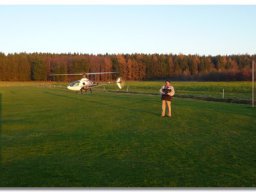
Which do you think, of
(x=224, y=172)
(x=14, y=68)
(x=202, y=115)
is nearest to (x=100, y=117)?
(x=202, y=115)

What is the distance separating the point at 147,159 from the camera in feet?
37.9

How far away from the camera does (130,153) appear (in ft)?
40.9

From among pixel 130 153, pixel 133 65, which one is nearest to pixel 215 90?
pixel 130 153

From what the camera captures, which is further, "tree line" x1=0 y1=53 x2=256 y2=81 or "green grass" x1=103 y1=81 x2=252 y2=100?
"tree line" x1=0 y1=53 x2=256 y2=81

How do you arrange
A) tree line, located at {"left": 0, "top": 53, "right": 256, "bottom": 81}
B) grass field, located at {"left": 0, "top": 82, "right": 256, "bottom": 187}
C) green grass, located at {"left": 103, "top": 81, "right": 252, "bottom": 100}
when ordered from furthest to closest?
tree line, located at {"left": 0, "top": 53, "right": 256, "bottom": 81} < green grass, located at {"left": 103, "top": 81, "right": 252, "bottom": 100} < grass field, located at {"left": 0, "top": 82, "right": 256, "bottom": 187}

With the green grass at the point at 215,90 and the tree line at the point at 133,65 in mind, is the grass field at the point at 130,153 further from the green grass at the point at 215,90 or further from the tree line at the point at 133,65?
the tree line at the point at 133,65

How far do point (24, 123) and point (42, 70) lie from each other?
116 m

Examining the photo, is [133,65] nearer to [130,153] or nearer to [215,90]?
[215,90]

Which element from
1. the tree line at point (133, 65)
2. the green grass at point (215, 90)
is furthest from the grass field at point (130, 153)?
the tree line at point (133, 65)

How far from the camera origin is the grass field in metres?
9.34

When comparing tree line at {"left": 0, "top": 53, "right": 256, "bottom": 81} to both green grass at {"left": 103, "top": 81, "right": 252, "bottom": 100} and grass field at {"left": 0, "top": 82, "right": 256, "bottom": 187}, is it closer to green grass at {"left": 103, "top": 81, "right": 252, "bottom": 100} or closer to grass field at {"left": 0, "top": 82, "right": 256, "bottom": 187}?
green grass at {"left": 103, "top": 81, "right": 252, "bottom": 100}

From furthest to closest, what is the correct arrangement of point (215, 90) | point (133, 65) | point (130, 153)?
point (133, 65)
point (215, 90)
point (130, 153)

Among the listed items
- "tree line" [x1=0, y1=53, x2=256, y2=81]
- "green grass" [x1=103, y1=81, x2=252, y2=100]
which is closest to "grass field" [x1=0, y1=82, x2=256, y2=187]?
"green grass" [x1=103, y1=81, x2=252, y2=100]

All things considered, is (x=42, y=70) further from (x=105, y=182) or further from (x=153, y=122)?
(x=105, y=182)
